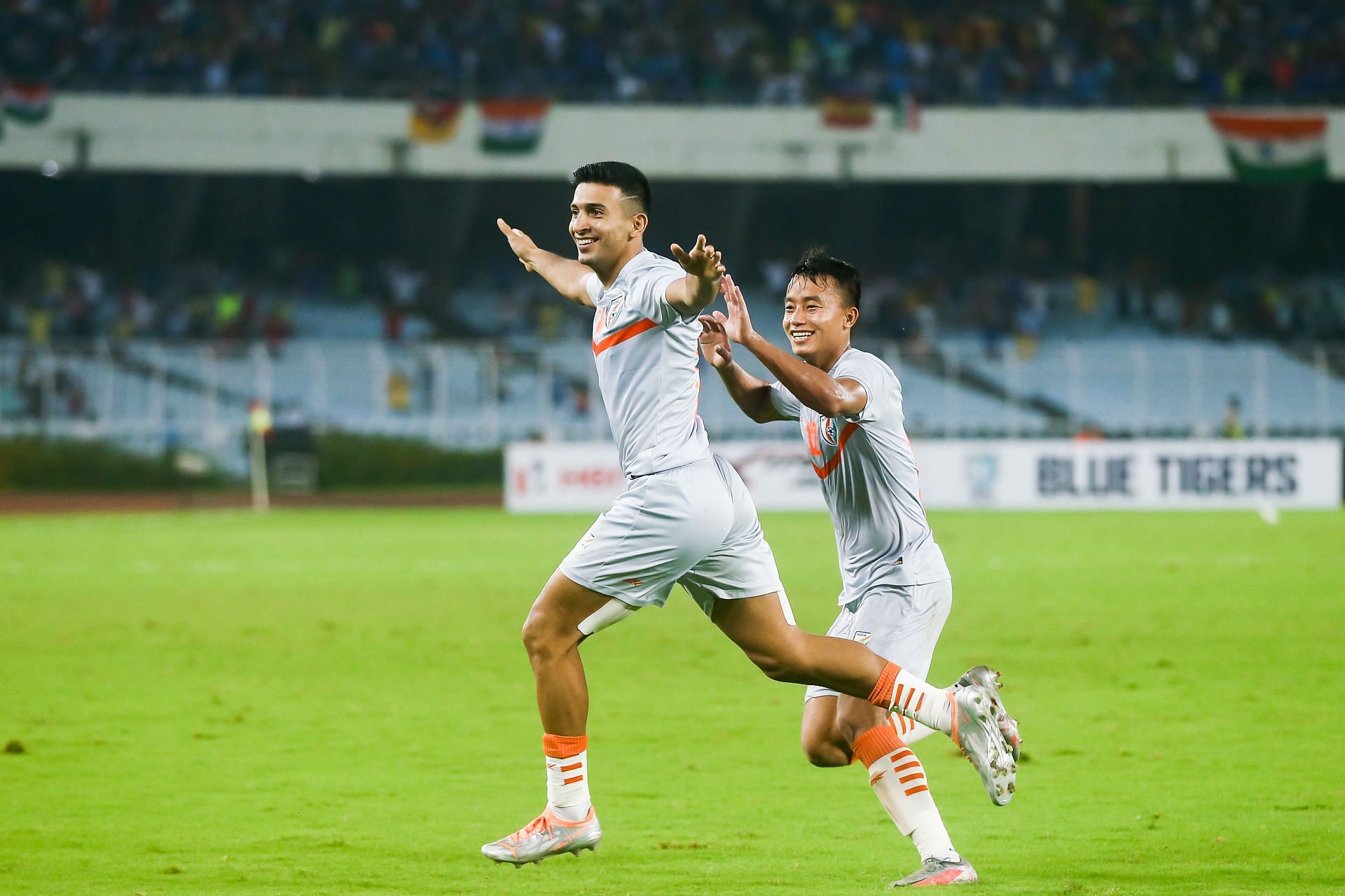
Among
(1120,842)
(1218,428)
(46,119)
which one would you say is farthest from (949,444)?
(1120,842)

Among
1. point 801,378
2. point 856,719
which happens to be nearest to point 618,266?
point 801,378

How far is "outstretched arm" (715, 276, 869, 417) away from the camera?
208 inches

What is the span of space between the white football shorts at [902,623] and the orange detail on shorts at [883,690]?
19 centimetres

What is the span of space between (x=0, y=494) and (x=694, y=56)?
19490mm

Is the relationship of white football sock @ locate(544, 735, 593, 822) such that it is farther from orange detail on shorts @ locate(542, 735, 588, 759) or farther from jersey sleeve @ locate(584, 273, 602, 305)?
jersey sleeve @ locate(584, 273, 602, 305)

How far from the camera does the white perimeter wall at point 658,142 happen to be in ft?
119

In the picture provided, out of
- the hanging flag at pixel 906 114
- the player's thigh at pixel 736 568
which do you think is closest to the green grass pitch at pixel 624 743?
the player's thigh at pixel 736 568

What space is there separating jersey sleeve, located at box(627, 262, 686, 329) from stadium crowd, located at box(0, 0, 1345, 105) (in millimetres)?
33493

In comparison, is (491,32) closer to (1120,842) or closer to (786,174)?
(786,174)

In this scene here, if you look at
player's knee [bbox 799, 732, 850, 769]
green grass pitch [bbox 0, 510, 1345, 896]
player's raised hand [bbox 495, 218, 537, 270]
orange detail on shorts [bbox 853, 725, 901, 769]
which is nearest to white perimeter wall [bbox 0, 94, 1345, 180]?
green grass pitch [bbox 0, 510, 1345, 896]

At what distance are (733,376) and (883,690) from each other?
51.2 inches

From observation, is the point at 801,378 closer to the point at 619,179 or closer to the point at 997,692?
the point at 619,179

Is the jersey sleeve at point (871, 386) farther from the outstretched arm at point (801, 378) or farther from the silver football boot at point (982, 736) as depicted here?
the silver football boot at point (982, 736)

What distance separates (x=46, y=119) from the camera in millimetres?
35719
